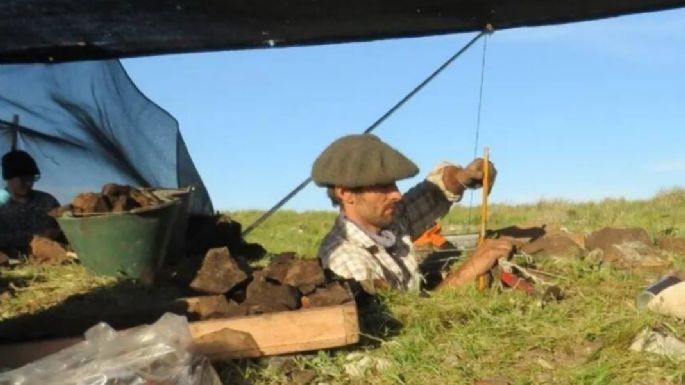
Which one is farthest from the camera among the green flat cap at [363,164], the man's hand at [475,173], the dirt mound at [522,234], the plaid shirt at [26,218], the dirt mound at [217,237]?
the plaid shirt at [26,218]

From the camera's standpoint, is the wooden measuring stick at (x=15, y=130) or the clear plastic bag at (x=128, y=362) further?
the wooden measuring stick at (x=15, y=130)

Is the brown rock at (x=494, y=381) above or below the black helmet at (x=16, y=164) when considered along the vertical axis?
below

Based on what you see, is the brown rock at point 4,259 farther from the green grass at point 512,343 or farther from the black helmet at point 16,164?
the green grass at point 512,343

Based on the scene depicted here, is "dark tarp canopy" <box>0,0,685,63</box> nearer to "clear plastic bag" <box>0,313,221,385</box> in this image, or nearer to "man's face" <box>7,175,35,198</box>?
"man's face" <box>7,175,35,198</box>

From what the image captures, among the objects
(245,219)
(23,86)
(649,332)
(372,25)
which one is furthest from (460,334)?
(245,219)

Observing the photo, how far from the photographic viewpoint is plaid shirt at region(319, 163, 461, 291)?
3.68m

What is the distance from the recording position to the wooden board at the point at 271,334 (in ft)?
9.20

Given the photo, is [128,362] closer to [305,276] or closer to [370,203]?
Answer: [305,276]

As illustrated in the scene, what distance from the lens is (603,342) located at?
2984 mm

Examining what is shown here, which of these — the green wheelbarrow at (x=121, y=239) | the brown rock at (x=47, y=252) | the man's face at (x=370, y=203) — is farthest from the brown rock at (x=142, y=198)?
the man's face at (x=370, y=203)

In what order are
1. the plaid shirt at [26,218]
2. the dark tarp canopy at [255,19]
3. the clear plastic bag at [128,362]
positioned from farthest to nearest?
the plaid shirt at [26,218] → the dark tarp canopy at [255,19] → the clear plastic bag at [128,362]

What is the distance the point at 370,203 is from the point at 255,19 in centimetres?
146

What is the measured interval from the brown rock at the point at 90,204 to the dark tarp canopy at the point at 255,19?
834 millimetres

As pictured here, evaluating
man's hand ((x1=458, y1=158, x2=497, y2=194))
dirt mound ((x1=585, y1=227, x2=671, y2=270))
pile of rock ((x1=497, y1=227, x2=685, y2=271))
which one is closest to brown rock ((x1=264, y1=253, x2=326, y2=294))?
man's hand ((x1=458, y1=158, x2=497, y2=194))
